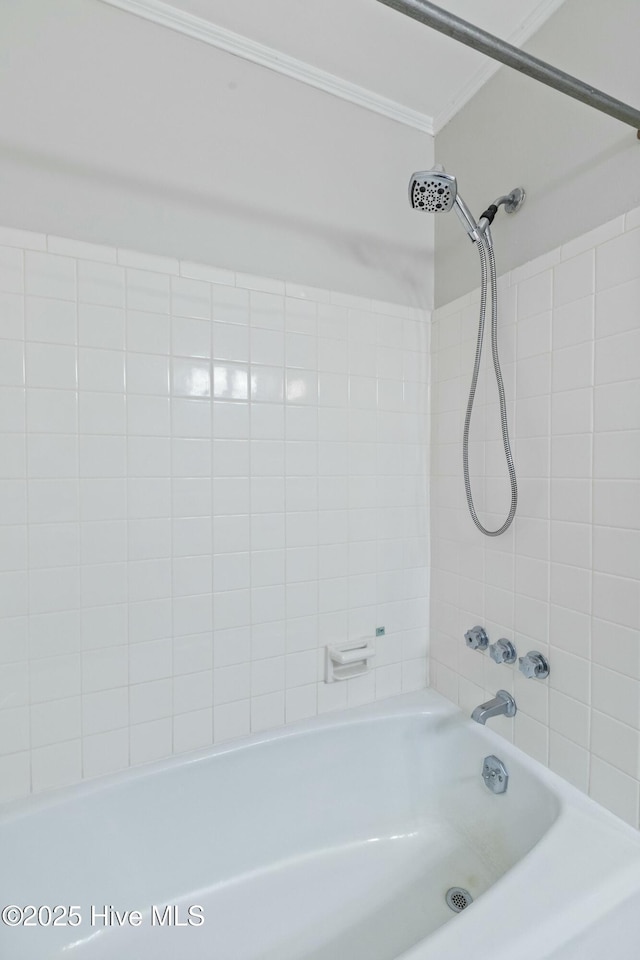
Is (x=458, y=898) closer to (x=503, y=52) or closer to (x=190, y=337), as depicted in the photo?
(x=190, y=337)

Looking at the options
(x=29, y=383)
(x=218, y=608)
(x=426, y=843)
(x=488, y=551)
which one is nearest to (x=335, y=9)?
(x=29, y=383)

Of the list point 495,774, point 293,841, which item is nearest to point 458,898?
point 495,774

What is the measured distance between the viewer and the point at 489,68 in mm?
1423

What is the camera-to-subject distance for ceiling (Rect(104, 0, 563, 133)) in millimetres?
1259

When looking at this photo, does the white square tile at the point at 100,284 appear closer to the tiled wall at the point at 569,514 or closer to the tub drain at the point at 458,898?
the tiled wall at the point at 569,514

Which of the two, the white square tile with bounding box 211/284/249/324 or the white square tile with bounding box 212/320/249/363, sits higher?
the white square tile with bounding box 211/284/249/324

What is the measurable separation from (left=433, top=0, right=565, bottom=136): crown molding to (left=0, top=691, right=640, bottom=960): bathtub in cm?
201

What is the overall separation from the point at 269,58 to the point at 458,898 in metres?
2.46

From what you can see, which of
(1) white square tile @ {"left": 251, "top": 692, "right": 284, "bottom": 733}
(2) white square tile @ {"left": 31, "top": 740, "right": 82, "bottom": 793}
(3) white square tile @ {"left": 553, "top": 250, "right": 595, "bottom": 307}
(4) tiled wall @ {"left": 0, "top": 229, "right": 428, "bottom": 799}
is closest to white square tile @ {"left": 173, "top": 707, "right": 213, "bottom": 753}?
(4) tiled wall @ {"left": 0, "top": 229, "right": 428, "bottom": 799}

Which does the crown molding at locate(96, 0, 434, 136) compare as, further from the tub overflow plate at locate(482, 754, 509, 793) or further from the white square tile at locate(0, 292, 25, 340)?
the tub overflow plate at locate(482, 754, 509, 793)

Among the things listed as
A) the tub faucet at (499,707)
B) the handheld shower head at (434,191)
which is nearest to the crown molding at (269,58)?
the handheld shower head at (434,191)

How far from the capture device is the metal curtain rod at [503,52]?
73 centimetres

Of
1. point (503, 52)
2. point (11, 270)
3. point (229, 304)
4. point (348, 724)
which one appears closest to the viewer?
point (503, 52)

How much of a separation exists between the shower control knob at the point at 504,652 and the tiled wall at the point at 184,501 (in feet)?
1.21
